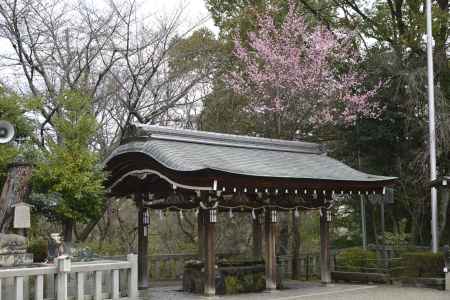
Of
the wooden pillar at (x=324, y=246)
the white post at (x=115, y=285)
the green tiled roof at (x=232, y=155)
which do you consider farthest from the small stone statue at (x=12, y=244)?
the wooden pillar at (x=324, y=246)

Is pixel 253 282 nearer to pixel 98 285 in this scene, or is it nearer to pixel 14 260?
pixel 98 285

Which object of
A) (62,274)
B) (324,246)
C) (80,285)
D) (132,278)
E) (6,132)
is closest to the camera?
(62,274)

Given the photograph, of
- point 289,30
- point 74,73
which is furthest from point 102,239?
point 289,30

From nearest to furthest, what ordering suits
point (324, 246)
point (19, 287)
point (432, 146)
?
point (19, 287) < point (324, 246) < point (432, 146)

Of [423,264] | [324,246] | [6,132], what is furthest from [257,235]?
[6,132]

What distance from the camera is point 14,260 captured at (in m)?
11.8

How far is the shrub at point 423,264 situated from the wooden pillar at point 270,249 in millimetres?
4200

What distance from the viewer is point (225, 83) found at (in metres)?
22.4

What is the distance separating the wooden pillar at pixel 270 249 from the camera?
14766 mm

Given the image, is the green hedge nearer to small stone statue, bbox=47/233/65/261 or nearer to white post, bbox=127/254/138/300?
white post, bbox=127/254/138/300

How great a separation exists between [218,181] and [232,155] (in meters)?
2.63

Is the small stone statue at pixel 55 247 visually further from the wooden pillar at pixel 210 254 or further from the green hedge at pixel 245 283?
the green hedge at pixel 245 283

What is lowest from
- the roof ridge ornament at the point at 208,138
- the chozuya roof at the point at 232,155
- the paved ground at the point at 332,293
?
the paved ground at the point at 332,293

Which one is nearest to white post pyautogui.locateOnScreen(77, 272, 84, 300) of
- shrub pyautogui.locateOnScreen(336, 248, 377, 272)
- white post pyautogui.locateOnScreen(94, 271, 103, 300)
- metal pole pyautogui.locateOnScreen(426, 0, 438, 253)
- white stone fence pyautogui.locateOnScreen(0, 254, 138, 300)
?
white stone fence pyautogui.locateOnScreen(0, 254, 138, 300)
